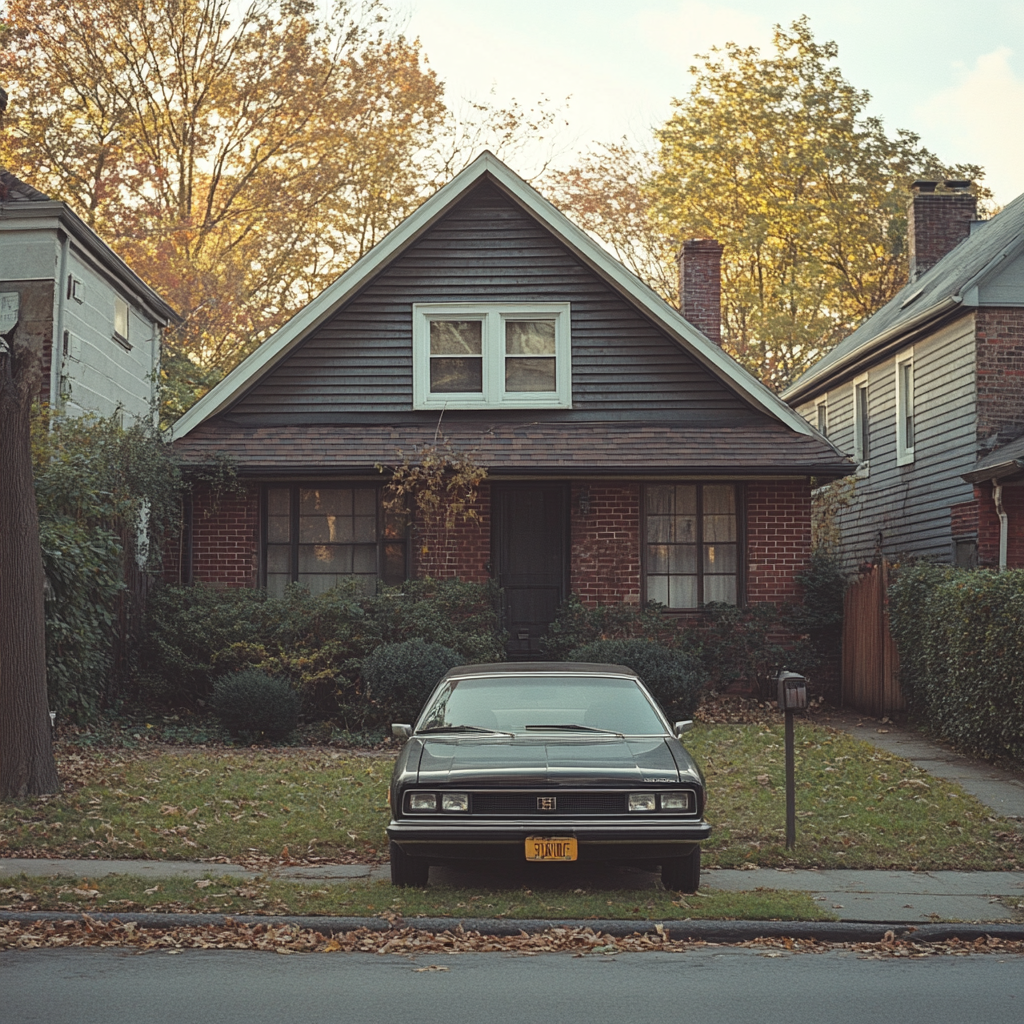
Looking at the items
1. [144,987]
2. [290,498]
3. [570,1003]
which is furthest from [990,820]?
[290,498]

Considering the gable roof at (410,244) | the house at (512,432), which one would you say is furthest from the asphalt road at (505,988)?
the gable roof at (410,244)

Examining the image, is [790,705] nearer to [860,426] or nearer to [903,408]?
[903,408]

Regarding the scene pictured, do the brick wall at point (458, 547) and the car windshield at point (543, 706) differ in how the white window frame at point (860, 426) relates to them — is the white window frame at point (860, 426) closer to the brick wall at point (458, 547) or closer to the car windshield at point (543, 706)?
the brick wall at point (458, 547)

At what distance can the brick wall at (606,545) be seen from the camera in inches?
750

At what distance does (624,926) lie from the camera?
7582 mm

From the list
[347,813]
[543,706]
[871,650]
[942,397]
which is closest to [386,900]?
[543,706]

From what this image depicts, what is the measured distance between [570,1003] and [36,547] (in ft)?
22.1

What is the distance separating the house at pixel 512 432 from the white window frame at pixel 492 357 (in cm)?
3

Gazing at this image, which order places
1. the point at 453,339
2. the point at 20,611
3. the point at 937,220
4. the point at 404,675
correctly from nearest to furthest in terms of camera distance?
1. the point at 20,611
2. the point at 404,675
3. the point at 453,339
4. the point at 937,220

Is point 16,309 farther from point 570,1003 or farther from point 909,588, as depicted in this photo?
point 570,1003

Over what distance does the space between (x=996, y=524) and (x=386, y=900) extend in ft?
47.8

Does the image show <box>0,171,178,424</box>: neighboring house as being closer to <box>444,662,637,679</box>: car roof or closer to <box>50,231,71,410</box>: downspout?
<box>50,231,71,410</box>: downspout

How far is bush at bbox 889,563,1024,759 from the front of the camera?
509 inches

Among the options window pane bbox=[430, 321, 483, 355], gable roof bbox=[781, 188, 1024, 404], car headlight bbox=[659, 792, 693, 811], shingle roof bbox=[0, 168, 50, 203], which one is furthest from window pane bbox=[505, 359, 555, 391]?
car headlight bbox=[659, 792, 693, 811]
